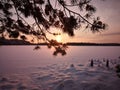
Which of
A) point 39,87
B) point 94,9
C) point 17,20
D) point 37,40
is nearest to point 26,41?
point 37,40

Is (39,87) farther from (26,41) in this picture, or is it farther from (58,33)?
(58,33)

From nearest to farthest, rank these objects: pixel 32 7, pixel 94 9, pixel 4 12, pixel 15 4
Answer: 1. pixel 94 9
2. pixel 32 7
3. pixel 15 4
4. pixel 4 12

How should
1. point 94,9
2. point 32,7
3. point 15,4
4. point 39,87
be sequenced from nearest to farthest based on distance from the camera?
point 94,9
point 32,7
point 15,4
point 39,87

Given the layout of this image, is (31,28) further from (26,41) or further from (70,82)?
→ (70,82)

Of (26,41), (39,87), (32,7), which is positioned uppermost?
(32,7)

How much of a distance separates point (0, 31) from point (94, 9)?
3.11 meters

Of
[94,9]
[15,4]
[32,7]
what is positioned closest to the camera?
[94,9]

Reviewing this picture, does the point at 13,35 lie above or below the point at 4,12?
below

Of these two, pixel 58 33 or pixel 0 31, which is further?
pixel 0 31

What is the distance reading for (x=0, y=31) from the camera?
5.04 meters

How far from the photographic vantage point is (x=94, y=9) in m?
3.64

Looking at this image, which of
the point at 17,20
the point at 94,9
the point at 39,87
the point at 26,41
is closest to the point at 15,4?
the point at 17,20

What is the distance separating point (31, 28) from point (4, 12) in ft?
3.51

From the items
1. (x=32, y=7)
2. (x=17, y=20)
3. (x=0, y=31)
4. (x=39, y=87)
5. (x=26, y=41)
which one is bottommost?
(x=39, y=87)
